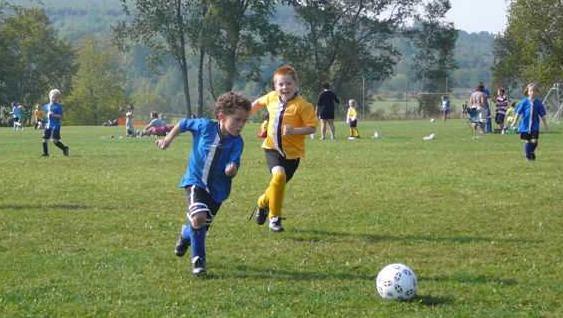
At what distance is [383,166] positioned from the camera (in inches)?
703

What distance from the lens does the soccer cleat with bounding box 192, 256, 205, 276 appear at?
7.18 meters

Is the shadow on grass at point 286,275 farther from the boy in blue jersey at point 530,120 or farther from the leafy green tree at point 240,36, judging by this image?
the leafy green tree at point 240,36

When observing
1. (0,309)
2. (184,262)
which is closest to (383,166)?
(184,262)

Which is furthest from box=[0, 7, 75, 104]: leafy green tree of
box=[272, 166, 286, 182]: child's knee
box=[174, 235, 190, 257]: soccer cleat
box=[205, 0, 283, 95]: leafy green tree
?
box=[174, 235, 190, 257]: soccer cleat

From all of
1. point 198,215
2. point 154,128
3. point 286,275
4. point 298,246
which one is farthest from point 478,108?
point 198,215

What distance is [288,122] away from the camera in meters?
9.66

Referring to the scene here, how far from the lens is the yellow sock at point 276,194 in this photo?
9461 mm

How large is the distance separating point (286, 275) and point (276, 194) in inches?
91.9

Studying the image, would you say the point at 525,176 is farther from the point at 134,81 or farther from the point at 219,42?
the point at 134,81

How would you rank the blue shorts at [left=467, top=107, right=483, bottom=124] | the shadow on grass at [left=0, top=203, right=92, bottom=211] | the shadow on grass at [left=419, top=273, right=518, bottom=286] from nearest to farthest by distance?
1. the shadow on grass at [left=419, top=273, right=518, bottom=286]
2. the shadow on grass at [left=0, top=203, right=92, bottom=211]
3. the blue shorts at [left=467, top=107, right=483, bottom=124]

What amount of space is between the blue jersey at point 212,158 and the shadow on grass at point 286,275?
71 centimetres

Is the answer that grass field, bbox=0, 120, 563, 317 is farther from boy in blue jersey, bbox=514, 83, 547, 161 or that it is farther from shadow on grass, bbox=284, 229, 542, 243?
boy in blue jersey, bbox=514, 83, 547, 161

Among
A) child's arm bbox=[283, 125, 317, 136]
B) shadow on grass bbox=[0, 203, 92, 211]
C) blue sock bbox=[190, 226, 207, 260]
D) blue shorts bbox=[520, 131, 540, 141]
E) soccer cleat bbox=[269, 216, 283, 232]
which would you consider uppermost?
child's arm bbox=[283, 125, 317, 136]

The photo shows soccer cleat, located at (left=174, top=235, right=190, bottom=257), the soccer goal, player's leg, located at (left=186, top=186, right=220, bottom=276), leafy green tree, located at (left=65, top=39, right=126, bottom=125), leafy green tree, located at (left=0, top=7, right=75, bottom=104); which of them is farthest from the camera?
leafy green tree, located at (left=65, top=39, right=126, bottom=125)
